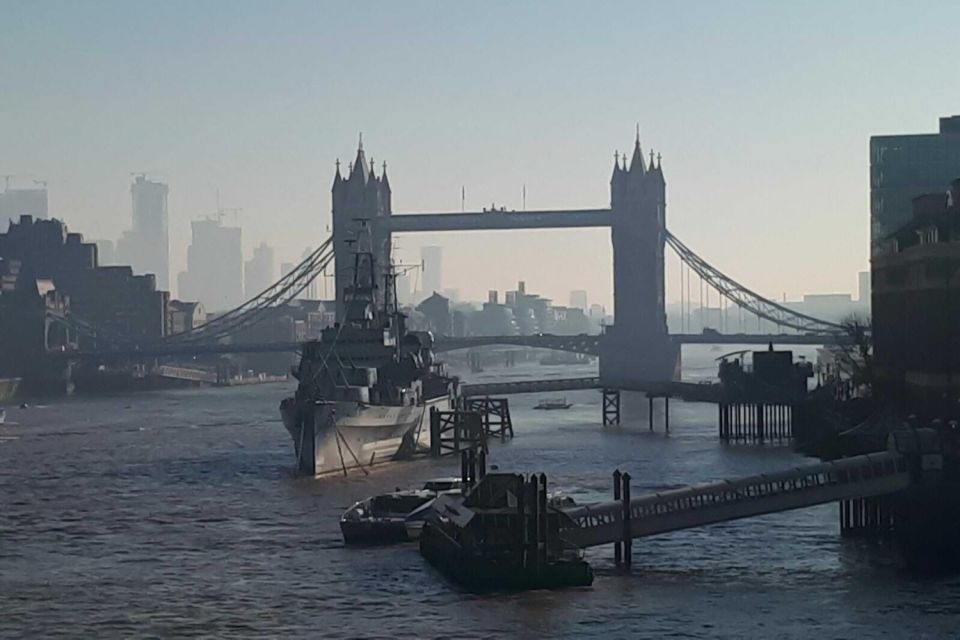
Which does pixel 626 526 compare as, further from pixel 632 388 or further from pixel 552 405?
pixel 552 405

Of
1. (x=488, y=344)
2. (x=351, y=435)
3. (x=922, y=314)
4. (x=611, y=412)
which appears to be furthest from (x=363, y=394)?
(x=488, y=344)

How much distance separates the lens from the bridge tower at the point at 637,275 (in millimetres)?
145875

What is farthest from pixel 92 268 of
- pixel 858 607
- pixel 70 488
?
pixel 858 607

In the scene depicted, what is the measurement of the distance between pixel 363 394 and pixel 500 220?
297 ft

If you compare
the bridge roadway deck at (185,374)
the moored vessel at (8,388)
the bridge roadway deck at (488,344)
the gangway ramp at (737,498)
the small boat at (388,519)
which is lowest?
the small boat at (388,519)

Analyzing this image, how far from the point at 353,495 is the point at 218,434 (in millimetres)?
30669

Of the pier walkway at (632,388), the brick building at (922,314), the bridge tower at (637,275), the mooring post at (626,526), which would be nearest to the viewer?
the mooring post at (626,526)

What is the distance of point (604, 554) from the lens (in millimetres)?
38812

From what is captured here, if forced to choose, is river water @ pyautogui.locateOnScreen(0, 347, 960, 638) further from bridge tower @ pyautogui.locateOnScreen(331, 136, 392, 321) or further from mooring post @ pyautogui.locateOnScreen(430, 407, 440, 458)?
bridge tower @ pyautogui.locateOnScreen(331, 136, 392, 321)

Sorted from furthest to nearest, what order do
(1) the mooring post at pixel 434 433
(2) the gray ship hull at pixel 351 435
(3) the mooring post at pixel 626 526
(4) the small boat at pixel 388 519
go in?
(1) the mooring post at pixel 434 433, (2) the gray ship hull at pixel 351 435, (4) the small boat at pixel 388 519, (3) the mooring post at pixel 626 526

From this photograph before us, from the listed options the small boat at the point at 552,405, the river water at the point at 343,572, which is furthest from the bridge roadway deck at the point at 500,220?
the river water at the point at 343,572

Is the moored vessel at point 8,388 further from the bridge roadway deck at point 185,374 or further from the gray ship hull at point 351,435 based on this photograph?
the gray ship hull at point 351,435

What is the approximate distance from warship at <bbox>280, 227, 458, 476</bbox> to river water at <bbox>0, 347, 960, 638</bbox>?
163 centimetres

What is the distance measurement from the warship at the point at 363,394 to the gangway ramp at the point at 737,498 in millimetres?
23545
